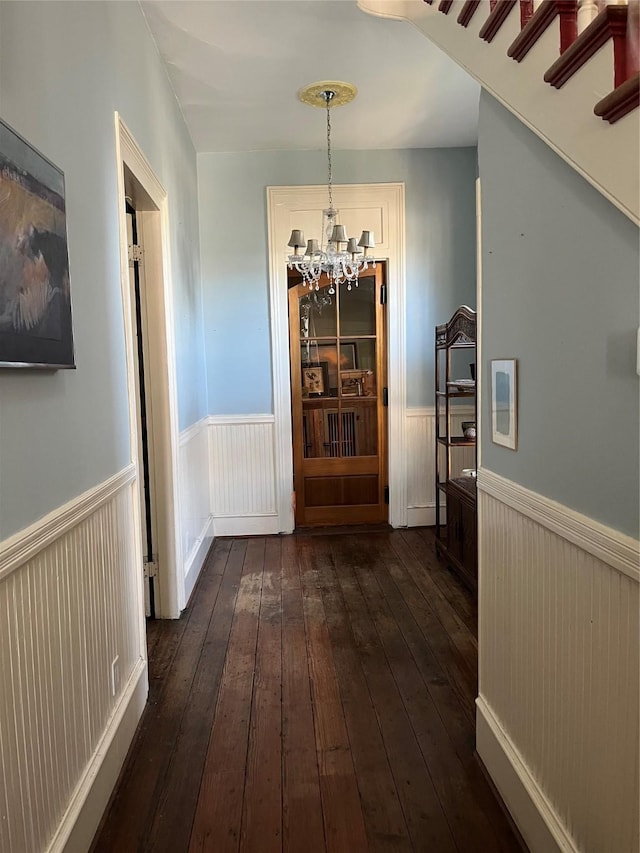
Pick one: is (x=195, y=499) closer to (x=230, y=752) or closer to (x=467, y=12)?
(x=230, y=752)

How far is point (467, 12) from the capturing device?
1.53 meters

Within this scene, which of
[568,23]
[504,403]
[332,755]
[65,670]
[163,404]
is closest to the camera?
[568,23]

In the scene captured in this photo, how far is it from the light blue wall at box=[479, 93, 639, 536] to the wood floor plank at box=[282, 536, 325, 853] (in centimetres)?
116

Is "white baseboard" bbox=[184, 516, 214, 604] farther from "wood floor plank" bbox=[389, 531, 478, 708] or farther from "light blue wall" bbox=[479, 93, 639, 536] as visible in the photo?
"light blue wall" bbox=[479, 93, 639, 536]

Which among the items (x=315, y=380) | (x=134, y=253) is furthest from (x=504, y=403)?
(x=315, y=380)

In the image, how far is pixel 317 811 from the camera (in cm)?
171

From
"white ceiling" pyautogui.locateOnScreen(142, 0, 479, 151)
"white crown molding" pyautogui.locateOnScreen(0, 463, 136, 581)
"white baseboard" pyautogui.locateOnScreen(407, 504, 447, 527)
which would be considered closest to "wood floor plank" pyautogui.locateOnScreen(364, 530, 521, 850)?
"white baseboard" pyautogui.locateOnScreen(407, 504, 447, 527)

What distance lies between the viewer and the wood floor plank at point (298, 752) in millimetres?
1631

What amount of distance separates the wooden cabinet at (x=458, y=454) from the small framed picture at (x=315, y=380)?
91 centimetres

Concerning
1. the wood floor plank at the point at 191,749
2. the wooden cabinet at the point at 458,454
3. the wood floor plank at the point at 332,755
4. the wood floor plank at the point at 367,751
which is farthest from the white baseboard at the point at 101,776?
the wooden cabinet at the point at 458,454

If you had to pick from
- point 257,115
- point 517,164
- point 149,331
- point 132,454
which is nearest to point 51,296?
point 132,454

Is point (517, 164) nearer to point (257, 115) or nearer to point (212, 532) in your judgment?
point (257, 115)

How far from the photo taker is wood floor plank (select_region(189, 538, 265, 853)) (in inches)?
64.3

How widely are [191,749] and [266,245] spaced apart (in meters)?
3.48
